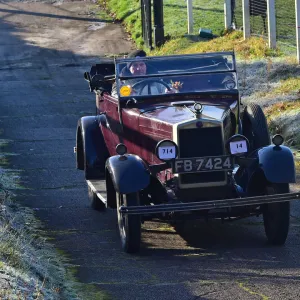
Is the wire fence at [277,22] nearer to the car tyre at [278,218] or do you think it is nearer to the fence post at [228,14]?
the fence post at [228,14]

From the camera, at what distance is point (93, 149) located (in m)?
10.6

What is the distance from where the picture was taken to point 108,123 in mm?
10438

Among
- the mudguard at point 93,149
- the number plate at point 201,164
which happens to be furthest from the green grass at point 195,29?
the number plate at point 201,164

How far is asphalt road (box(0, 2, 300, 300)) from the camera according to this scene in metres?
7.32

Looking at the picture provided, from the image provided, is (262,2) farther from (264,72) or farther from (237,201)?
(237,201)

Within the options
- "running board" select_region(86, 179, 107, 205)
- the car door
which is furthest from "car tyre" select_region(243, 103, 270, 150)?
"running board" select_region(86, 179, 107, 205)

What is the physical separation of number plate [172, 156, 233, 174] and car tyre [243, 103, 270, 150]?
136cm

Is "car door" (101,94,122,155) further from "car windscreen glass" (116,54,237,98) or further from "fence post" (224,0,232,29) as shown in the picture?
"fence post" (224,0,232,29)

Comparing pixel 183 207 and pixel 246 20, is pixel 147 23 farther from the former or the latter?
pixel 183 207

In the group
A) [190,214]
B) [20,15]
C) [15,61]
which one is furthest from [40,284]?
[20,15]

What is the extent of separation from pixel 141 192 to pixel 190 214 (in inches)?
24.6

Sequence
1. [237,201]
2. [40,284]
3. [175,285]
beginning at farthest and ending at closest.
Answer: [237,201] < [175,285] < [40,284]

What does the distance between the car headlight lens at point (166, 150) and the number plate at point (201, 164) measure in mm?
79

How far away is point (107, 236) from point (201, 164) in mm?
1516
